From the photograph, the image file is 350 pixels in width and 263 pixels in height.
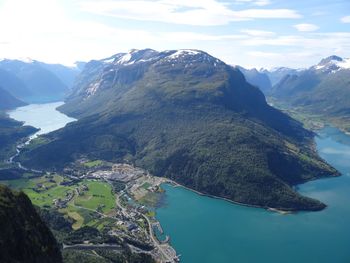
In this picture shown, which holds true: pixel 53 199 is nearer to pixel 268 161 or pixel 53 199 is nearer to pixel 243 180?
pixel 243 180

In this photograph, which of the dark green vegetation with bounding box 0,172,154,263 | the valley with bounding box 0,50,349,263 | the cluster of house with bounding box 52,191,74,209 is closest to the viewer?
the dark green vegetation with bounding box 0,172,154,263

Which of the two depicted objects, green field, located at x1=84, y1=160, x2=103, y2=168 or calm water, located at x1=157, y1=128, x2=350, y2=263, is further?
green field, located at x1=84, y1=160, x2=103, y2=168

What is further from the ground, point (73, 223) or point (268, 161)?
point (268, 161)

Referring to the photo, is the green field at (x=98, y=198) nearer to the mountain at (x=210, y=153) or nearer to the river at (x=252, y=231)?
the river at (x=252, y=231)

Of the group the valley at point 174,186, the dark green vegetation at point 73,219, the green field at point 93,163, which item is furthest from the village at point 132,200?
the dark green vegetation at point 73,219

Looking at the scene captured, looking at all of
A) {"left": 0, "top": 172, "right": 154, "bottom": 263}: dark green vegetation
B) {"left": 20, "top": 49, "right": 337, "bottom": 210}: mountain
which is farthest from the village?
{"left": 20, "top": 49, "right": 337, "bottom": 210}: mountain

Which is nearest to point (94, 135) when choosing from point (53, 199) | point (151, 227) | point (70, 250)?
point (53, 199)

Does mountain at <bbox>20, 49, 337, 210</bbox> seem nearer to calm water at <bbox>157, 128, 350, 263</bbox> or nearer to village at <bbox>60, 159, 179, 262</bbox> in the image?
calm water at <bbox>157, 128, 350, 263</bbox>
